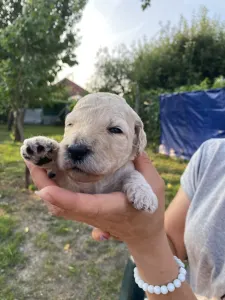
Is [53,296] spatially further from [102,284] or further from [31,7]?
[31,7]

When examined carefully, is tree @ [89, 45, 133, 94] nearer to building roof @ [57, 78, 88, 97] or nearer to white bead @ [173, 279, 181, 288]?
building roof @ [57, 78, 88, 97]

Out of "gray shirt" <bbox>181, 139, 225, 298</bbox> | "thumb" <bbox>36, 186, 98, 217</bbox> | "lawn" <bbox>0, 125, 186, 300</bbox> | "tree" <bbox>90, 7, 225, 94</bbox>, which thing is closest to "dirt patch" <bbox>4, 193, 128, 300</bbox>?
"lawn" <bbox>0, 125, 186, 300</bbox>

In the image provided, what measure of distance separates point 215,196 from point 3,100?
5954 mm

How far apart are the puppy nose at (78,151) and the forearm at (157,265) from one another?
22.5 inches

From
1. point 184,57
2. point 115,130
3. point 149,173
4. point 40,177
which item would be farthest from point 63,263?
point 184,57

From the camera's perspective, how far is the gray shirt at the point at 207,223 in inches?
71.2

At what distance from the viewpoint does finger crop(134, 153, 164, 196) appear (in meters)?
1.62

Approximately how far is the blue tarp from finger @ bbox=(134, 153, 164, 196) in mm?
6235

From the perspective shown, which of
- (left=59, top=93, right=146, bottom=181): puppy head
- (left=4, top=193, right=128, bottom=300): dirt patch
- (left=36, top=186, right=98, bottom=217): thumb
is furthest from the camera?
(left=4, top=193, right=128, bottom=300): dirt patch

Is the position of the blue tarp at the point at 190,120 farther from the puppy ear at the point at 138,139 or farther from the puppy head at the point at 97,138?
the puppy head at the point at 97,138

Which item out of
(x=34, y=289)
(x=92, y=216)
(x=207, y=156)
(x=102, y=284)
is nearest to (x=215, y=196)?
(x=207, y=156)

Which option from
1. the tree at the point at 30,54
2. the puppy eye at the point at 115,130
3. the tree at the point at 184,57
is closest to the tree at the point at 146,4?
the tree at the point at 30,54

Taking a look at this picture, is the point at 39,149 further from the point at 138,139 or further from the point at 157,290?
the point at 157,290

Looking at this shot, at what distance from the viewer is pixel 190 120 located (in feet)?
30.2
